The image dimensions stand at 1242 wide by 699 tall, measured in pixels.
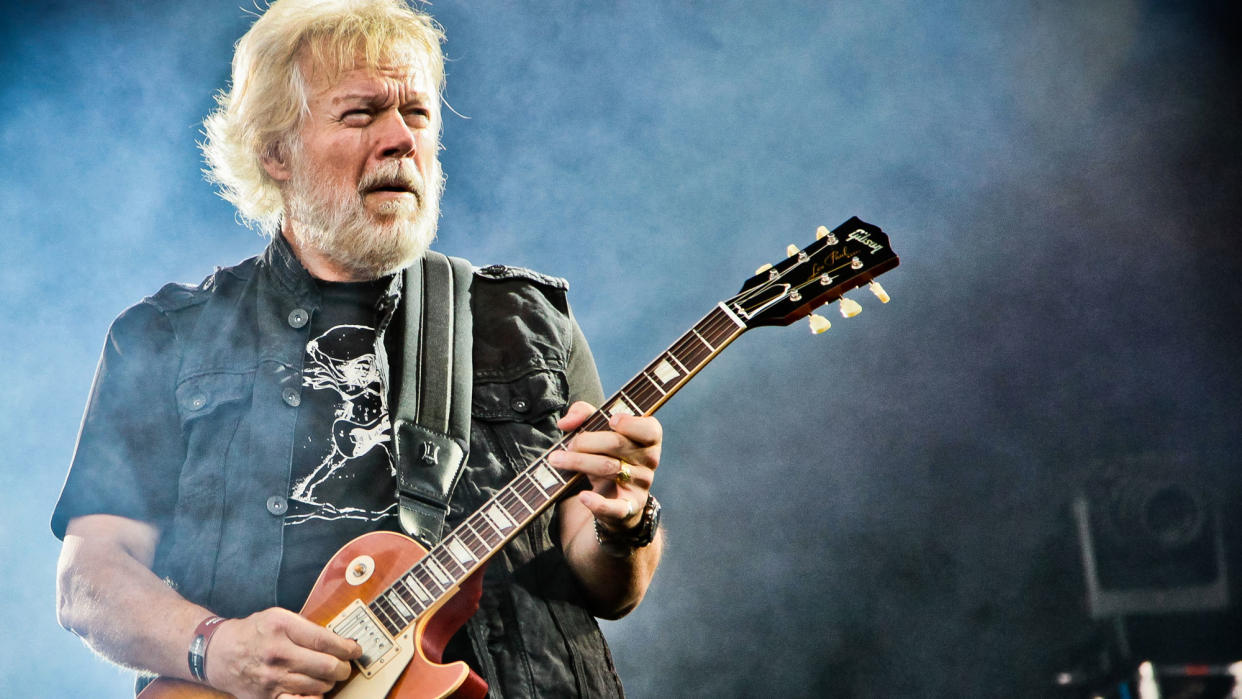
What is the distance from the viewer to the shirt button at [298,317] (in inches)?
78.4

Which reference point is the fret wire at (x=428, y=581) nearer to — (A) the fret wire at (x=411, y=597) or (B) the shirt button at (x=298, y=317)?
(A) the fret wire at (x=411, y=597)

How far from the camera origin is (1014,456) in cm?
357

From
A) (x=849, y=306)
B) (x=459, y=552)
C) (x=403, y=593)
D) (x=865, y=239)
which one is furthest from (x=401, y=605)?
(x=865, y=239)

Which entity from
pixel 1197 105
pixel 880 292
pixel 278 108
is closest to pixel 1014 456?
pixel 1197 105

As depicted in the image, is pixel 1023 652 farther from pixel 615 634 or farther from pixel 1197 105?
pixel 1197 105

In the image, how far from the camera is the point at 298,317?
78.7 inches

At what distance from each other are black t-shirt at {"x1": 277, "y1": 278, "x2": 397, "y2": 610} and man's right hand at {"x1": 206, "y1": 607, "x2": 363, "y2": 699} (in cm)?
17

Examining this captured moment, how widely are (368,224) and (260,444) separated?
0.49 m

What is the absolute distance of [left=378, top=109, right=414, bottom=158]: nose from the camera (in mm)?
2062

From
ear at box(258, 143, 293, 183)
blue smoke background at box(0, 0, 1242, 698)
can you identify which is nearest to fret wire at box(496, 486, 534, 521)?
ear at box(258, 143, 293, 183)

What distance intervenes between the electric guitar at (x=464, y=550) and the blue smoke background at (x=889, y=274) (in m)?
1.66

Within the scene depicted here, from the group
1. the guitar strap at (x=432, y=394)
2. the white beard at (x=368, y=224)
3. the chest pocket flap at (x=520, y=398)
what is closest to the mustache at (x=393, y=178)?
the white beard at (x=368, y=224)

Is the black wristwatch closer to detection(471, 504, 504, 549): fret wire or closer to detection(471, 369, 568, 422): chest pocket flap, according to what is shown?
detection(471, 504, 504, 549): fret wire

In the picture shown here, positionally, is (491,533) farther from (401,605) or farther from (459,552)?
(401,605)
